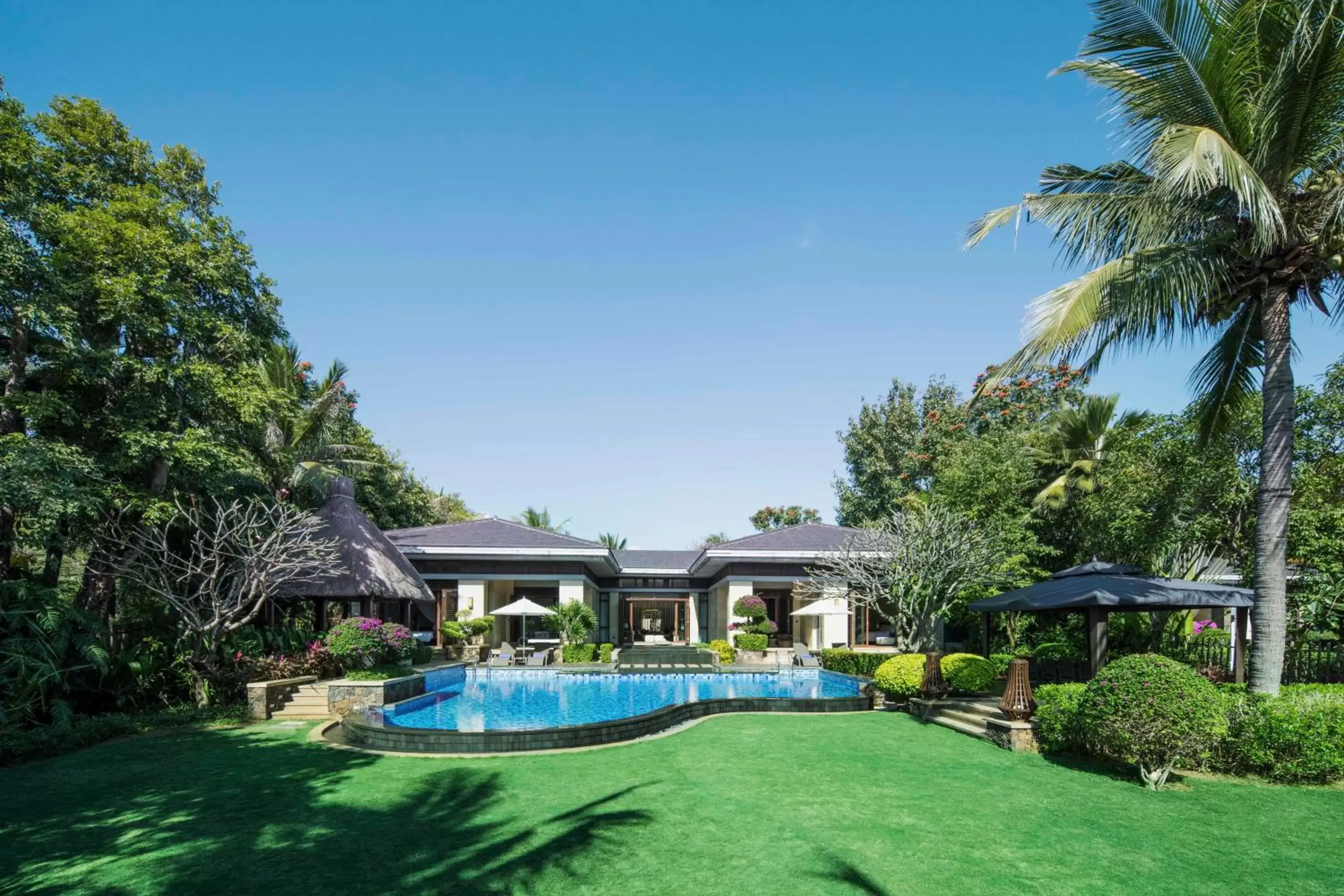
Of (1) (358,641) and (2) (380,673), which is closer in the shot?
(1) (358,641)

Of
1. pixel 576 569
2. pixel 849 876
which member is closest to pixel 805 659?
pixel 576 569

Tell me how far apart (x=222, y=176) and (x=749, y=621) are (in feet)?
65.5

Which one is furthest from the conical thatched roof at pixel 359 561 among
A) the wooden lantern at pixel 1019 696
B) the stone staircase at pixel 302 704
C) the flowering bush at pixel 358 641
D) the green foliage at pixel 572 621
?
the wooden lantern at pixel 1019 696

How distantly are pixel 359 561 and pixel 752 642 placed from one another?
42.5ft

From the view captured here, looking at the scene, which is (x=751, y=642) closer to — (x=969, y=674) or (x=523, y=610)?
(x=523, y=610)

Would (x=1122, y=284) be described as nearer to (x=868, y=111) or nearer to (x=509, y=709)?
(x=868, y=111)

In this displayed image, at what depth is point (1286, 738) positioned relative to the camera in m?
8.43

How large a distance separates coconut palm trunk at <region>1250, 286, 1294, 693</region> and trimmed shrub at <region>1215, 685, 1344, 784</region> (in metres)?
0.28

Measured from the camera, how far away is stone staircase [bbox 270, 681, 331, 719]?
1435 centimetres

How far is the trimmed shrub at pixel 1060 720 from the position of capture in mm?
9773

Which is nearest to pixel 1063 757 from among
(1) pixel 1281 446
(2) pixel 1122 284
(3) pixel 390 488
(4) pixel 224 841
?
(1) pixel 1281 446

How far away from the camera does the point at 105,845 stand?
6613mm

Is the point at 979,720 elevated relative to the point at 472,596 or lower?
lower

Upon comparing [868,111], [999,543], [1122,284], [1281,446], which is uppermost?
[868,111]
